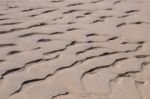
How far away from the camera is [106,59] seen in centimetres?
333

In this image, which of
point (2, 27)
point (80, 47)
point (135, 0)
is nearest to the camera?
point (80, 47)

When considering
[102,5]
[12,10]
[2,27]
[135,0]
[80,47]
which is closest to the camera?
[80,47]

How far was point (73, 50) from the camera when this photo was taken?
134 inches

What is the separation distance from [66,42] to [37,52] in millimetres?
378

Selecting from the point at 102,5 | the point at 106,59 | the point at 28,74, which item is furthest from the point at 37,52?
the point at 102,5

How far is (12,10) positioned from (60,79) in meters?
1.74

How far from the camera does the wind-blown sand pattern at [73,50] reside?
2789 mm

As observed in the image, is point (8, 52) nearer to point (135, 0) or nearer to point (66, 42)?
point (66, 42)

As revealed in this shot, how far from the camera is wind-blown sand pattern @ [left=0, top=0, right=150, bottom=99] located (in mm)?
2789

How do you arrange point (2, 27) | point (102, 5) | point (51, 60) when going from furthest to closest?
1. point (102, 5)
2. point (2, 27)
3. point (51, 60)

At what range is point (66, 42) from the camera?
3564 millimetres

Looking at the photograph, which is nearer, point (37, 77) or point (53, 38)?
point (37, 77)

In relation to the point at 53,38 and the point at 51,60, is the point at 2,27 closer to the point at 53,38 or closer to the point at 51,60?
the point at 53,38

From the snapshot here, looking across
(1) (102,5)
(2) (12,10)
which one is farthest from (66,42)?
(1) (102,5)
